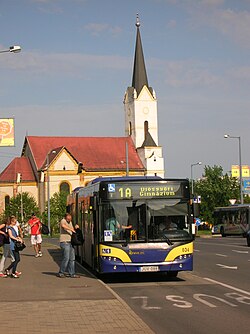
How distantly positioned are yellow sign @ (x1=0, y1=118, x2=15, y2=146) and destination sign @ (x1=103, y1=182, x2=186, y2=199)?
347 inches

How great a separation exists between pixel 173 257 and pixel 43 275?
4130 mm

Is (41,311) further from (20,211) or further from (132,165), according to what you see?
(132,165)

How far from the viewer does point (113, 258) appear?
17375 millimetres

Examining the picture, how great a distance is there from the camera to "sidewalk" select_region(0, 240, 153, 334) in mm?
10148

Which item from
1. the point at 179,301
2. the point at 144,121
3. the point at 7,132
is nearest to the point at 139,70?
the point at 144,121

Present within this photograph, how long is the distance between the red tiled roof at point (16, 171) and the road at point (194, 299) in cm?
8772

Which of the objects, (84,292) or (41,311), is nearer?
(41,311)

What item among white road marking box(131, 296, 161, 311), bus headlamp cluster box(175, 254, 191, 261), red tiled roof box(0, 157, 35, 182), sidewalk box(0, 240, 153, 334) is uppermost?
red tiled roof box(0, 157, 35, 182)

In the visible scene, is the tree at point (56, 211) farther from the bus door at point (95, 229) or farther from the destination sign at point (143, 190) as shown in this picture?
the destination sign at point (143, 190)

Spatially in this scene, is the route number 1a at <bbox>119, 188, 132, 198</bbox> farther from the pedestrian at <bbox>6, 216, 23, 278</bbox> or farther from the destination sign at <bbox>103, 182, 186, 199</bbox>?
the pedestrian at <bbox>6, 216, 23, 278</bbox>

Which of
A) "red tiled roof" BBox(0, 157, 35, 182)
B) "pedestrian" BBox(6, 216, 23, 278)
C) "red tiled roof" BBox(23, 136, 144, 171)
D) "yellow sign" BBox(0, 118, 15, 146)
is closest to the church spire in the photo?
"red tiled roof" BBox(23, 136, 144, 171)

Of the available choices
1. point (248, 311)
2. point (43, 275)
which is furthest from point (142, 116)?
point (248, 311)

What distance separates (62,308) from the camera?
12.3 m

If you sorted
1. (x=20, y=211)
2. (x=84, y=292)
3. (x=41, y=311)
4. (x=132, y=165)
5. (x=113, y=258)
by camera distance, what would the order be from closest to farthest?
(x=41, y=311) → (x=84, y=292) → (x=113, y=258) → (x=20, y=211) → (x=132, y=165)
